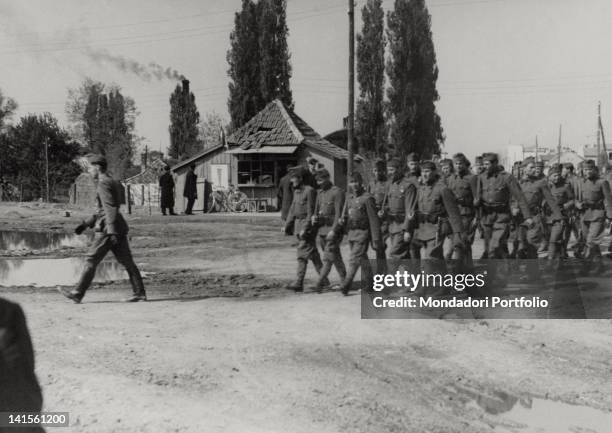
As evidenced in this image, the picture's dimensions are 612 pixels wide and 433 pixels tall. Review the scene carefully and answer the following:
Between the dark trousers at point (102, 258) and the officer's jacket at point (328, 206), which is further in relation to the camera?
the officer's jacket at point (328, 206)

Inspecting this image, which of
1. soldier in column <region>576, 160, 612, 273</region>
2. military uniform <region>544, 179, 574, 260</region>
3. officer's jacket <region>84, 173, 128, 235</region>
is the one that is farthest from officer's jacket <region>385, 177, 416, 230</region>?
soldier in column <region>576, 160, 612, 273</region>

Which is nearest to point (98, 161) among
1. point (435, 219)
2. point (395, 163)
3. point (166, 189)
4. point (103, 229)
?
point (103, 229)

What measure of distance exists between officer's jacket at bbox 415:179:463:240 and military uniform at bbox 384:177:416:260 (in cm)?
18

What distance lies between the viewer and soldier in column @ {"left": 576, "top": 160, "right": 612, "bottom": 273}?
12305 millimetres

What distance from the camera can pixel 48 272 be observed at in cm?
1244

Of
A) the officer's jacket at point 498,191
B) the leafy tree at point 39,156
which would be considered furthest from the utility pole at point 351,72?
the leafy tree at point 39,156

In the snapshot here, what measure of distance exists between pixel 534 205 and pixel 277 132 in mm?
23658

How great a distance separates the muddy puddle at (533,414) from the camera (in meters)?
5.03

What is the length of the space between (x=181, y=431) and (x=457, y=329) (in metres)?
3.82

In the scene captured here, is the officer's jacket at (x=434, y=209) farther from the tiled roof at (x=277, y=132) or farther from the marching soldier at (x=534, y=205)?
the tiled roof at (x=277, y=132)

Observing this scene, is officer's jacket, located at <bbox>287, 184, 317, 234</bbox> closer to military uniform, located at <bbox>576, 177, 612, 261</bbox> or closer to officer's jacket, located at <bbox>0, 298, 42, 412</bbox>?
military uniform, located at <bbox>576, 177, 612, 261</bbox>

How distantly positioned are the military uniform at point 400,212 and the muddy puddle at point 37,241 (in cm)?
921

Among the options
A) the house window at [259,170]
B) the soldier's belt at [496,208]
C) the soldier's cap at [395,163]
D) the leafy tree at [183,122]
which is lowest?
the soldier's belt at [496,208]

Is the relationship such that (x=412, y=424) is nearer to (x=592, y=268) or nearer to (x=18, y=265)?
(x=592, y=268)
